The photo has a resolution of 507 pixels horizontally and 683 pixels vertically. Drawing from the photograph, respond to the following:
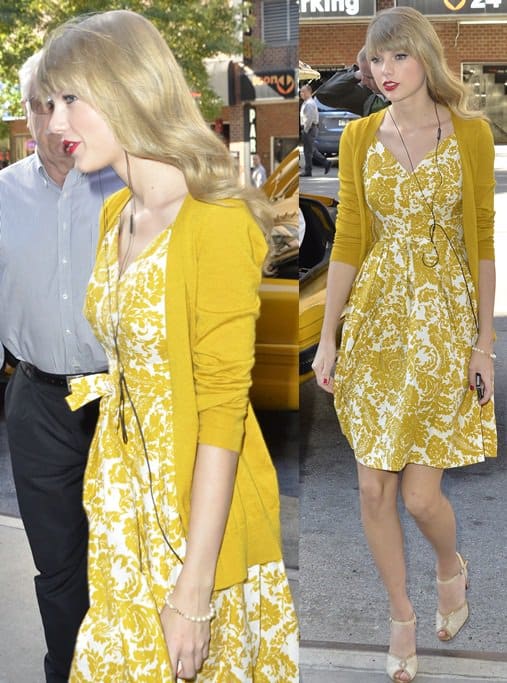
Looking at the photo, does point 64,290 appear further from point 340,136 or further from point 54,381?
point 340,136

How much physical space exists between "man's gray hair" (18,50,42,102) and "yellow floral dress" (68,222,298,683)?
1.07ft

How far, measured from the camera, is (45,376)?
1636 mm

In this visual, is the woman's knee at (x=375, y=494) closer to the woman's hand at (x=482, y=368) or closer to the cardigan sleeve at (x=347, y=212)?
the woman's hand at (x=482, y=368)

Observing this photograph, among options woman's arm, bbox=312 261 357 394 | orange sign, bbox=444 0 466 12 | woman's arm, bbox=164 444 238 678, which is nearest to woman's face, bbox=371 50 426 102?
orange sign, bbox=444 0 466 12

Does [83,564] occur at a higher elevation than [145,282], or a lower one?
lower

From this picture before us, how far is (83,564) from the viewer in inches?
65.8

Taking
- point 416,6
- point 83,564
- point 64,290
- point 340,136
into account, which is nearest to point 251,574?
point 83,564

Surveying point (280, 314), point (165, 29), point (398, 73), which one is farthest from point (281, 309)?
point (398, 73)

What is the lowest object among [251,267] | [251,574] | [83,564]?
[83,564]

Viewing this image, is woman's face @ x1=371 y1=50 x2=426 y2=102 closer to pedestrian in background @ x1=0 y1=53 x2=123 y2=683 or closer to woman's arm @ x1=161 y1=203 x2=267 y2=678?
pedestrian in background @ x1=0 y1=53 x2=123 y2=683

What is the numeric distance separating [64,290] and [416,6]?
93cm

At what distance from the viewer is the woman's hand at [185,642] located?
1.29m

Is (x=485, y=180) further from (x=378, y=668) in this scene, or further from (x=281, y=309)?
(x=378, y=668)

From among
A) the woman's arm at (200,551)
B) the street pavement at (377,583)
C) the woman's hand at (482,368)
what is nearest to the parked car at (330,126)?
the woman's hand at (482,368)
